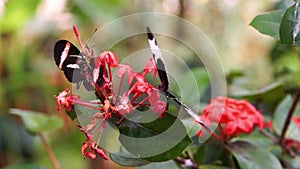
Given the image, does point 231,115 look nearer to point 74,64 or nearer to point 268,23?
point 268,23

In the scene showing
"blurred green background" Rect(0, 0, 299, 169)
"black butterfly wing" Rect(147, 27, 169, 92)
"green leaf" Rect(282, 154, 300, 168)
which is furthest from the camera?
"blurred green background" Rect(0, 0, 299, 169)

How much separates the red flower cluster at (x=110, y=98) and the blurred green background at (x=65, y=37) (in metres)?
1.23

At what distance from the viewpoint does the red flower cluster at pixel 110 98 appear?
0.41m

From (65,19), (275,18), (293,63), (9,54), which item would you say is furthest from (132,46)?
(275,18)

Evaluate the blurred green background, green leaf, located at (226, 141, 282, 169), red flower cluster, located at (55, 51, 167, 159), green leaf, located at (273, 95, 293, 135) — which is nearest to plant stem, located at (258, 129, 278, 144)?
green leaf, located at (273, 95, 293, 135)

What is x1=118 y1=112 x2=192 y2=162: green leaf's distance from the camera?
1.43 feet

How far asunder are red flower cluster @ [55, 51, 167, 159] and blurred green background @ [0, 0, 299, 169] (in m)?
1.23

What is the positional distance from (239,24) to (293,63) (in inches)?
36.0

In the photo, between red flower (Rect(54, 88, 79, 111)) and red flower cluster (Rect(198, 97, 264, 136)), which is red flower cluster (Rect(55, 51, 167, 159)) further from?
red flower cluster (Rect(198, 97, 264, 136))

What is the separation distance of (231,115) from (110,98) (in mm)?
216

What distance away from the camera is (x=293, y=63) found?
0.99 meters

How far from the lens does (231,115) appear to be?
577mm

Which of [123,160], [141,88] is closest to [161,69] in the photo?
[141,88]

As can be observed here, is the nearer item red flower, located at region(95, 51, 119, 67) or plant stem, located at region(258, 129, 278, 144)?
red flower, located at region(95, 51, 119, 67)
